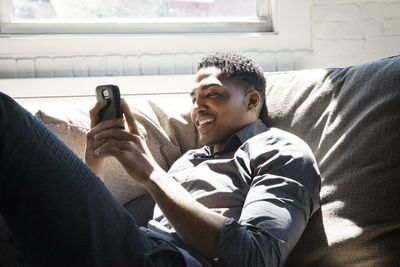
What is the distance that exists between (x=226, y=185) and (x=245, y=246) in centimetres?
27

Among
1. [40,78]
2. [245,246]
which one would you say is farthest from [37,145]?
[40,78]

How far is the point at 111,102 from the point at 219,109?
1.16ft

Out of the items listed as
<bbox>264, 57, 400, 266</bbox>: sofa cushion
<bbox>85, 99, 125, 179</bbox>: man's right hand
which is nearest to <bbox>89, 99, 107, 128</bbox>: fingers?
<bbox>85, 99, 125, 179</bbox>: man's right hand

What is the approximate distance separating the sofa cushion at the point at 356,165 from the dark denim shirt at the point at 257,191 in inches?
3.1

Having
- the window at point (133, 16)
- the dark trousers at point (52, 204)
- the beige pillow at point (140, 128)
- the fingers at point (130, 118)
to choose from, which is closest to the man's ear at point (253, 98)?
the beige pillow at point (140, 128)

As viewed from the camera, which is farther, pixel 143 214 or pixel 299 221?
pixel 143 214

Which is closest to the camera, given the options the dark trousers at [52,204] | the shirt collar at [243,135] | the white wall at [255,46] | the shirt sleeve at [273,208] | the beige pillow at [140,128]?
the dark trousers at [52,204]

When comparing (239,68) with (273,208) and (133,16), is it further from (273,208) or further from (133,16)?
(133,16)

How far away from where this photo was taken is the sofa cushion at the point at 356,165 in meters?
1.14

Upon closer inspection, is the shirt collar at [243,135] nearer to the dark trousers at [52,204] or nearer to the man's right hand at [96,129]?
the man's right hand at [96,129]

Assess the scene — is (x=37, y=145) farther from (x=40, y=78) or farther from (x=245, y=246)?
(x=40, y=78)

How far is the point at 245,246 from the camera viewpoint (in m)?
1.00

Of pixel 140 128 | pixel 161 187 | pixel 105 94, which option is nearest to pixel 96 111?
pixel 105 94

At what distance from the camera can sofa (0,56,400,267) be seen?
3.76 feet
